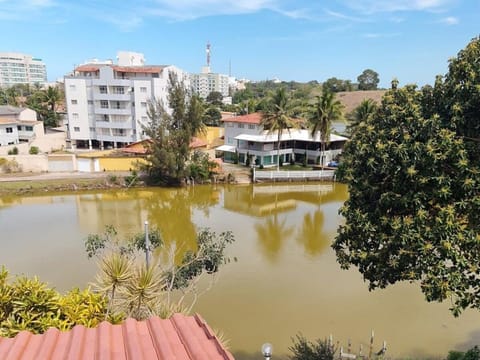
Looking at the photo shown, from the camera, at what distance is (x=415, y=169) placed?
570 centimetres

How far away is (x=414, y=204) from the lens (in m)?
5.81

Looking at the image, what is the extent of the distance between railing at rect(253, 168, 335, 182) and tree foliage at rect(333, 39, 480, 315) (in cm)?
2059

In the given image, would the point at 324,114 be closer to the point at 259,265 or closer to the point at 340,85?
the point at 259,265

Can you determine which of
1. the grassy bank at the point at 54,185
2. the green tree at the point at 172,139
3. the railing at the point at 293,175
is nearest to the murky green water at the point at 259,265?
the grassy bank at the point at 54,185

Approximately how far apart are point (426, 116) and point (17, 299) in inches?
288

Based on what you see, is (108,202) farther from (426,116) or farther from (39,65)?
(39,65)

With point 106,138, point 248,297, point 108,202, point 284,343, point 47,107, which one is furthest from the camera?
point 47,107

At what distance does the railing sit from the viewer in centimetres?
2723

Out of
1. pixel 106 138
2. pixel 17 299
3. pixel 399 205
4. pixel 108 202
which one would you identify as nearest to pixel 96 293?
pixel 17 299

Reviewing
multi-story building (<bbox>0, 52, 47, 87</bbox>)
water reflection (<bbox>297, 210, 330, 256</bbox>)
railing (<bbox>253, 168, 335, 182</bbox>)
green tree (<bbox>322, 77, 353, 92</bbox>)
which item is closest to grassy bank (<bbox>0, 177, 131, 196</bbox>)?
railing (<bbox>253, 168, 335, 182</bbox>)

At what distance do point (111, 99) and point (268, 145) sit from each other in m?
16.2

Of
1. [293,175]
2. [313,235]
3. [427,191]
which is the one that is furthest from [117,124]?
[427,191]

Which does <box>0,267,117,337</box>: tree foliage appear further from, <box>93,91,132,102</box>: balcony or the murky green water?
<box>93,91,132,102</box>: balcony

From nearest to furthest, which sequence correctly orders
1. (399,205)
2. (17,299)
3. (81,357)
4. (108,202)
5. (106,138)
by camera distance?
(81,357) < (17,299) < (399,205) < (108,202) < (106,138)
